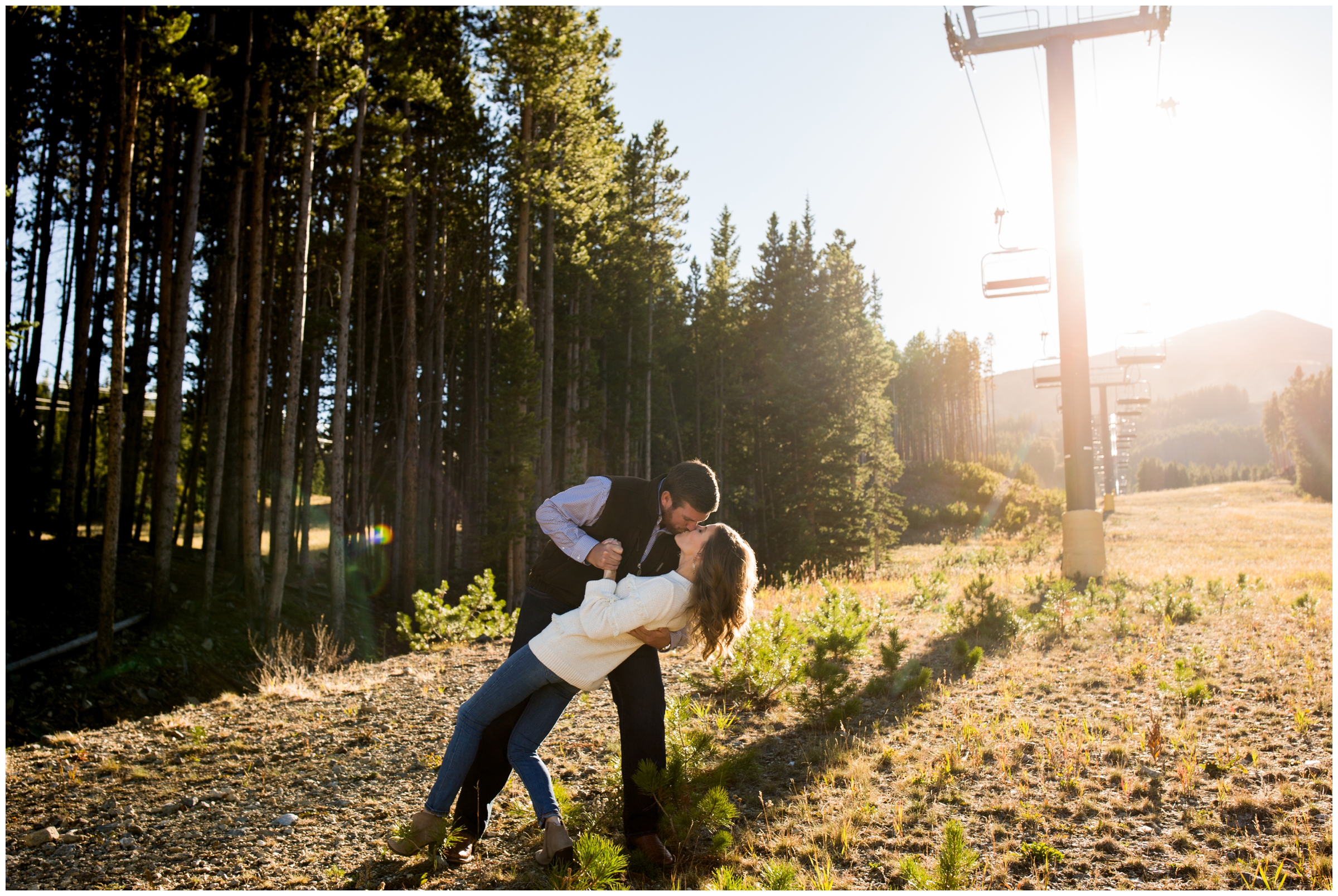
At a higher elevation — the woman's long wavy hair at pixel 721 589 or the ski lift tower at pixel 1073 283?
the ski lift tower at pixel 1073 283

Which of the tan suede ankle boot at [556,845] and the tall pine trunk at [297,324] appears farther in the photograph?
the tall pine trunk at [297,324]

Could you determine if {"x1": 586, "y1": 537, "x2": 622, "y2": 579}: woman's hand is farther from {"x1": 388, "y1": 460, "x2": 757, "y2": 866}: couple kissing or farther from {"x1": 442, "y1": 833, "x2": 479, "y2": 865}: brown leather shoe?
{"x1": 442, "y1": 833, "x2": 479, "y2": 865}: brown leather shoe

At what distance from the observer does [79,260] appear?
16.6 metres

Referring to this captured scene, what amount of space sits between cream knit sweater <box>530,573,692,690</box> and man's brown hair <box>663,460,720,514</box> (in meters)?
0.35

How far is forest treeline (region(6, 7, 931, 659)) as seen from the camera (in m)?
13.4

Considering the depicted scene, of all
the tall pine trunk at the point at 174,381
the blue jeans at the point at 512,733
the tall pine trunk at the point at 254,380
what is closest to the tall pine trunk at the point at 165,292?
the tall pine trunk at the point at 174,381

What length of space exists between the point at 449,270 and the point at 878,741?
24.0m

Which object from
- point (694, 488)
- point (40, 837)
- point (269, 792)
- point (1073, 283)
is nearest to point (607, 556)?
point (694, 488)

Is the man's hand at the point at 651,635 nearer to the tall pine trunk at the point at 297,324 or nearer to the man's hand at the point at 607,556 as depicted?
the man's hand at the point at 607,556

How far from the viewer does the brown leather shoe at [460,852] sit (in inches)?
142

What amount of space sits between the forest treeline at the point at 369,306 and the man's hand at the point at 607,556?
7.20 m

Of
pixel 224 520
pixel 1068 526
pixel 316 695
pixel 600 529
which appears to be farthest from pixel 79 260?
pixel 1068 526

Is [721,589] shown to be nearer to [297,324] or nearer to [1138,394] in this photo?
[297,324]

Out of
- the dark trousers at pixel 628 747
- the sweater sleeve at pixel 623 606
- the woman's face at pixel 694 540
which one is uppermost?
the woman's face at pixel 694 540
